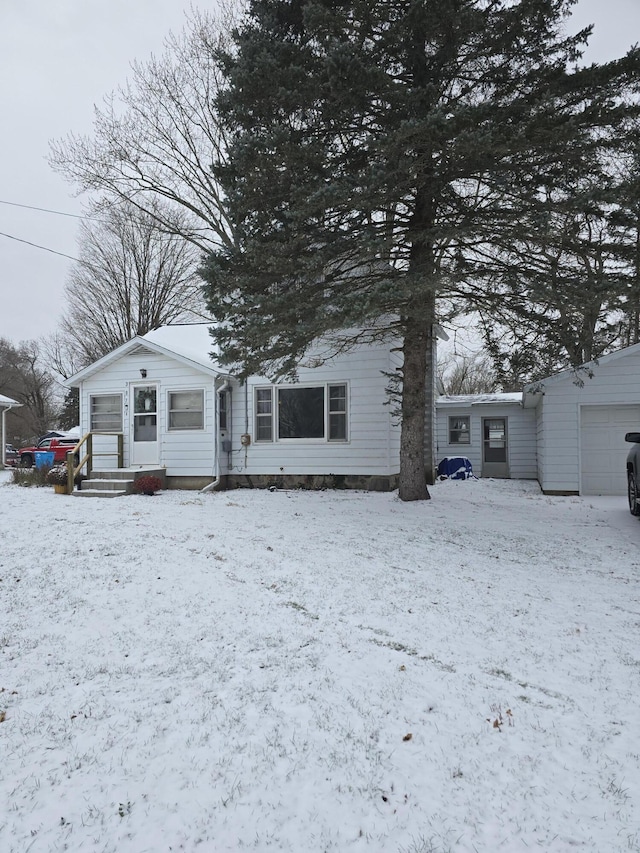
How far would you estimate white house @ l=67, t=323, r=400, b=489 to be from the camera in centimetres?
1255

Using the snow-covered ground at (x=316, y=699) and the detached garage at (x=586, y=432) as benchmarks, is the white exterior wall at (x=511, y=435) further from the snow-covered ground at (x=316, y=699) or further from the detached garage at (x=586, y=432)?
the snow-covered ground at (x=316, y=699)

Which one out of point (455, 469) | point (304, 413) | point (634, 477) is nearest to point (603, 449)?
point (634, 477)

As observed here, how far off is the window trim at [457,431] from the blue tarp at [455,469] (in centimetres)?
141

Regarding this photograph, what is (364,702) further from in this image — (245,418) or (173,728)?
(245,418)

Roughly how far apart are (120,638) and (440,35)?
8357mm

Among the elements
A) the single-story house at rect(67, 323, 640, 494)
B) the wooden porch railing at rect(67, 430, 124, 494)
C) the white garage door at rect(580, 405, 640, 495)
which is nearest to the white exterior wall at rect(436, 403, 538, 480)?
the single-story house at rect(67, 323, 640, 494)

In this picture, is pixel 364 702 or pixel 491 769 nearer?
pixel 491 769

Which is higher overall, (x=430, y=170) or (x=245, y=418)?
(x=430, y=170)

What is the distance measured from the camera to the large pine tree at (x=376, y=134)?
684 centimetres

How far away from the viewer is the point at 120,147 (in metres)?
17.3

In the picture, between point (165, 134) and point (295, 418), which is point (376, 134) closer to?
point (295, 418)

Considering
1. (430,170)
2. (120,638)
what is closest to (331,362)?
(430,170)

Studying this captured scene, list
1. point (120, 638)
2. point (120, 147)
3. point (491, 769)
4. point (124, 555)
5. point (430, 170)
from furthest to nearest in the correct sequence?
point (120, 147)
point (430, 170)
point (124, 555)
point (120, 638)
point (491, 769)

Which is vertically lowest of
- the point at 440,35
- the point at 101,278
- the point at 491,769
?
the point at 491,769
